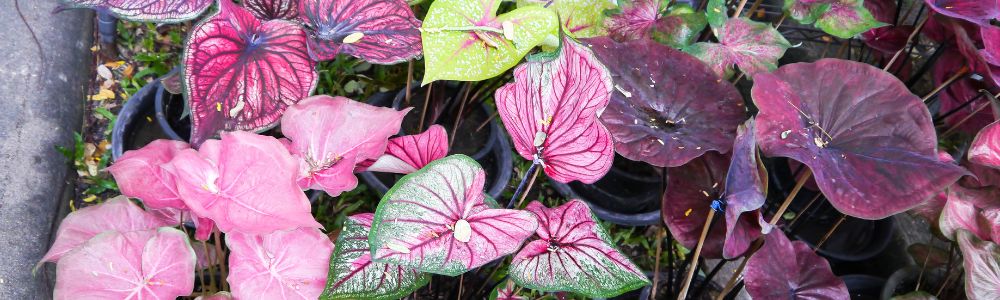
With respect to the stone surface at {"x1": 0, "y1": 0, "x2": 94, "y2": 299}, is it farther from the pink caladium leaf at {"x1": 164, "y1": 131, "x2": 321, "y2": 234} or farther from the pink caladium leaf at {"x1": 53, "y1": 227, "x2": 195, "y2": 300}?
the pink caladium leaf at {"x1": 164, "y1": 131, "x2": 321, "y2": 234}

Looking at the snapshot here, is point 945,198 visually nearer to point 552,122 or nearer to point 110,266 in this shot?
point 552,122

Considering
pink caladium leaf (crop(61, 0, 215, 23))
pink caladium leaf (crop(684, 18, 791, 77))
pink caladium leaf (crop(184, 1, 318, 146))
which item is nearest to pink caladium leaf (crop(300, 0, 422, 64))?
pink caladium leaf (crop(184, 1, 318, 146))

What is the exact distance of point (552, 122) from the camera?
89cm

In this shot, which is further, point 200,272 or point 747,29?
point 747,29

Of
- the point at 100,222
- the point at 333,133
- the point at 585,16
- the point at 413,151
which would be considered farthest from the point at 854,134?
the point at 100,222

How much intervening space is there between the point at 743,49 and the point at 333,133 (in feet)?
2.32

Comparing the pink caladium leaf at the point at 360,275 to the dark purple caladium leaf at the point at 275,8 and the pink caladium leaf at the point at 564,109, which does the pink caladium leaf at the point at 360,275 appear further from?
the dark purple caladium leaf at the point at 275,8

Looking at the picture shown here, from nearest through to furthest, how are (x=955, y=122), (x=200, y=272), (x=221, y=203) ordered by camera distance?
(x=221, y=203)
(x=200, y=272)
(x=955, y=122)

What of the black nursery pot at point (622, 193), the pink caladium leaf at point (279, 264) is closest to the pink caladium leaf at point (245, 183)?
the pink caladium leaf at point (279, 264)

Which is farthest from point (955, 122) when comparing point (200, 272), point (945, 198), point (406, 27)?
point (200, 272)

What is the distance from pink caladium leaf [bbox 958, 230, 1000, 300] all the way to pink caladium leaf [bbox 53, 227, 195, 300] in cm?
102

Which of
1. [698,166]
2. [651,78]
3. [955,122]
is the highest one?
[651,78]

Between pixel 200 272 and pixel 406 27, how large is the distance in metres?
0.49

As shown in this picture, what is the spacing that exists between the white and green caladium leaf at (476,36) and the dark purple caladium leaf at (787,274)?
17.4 inches
